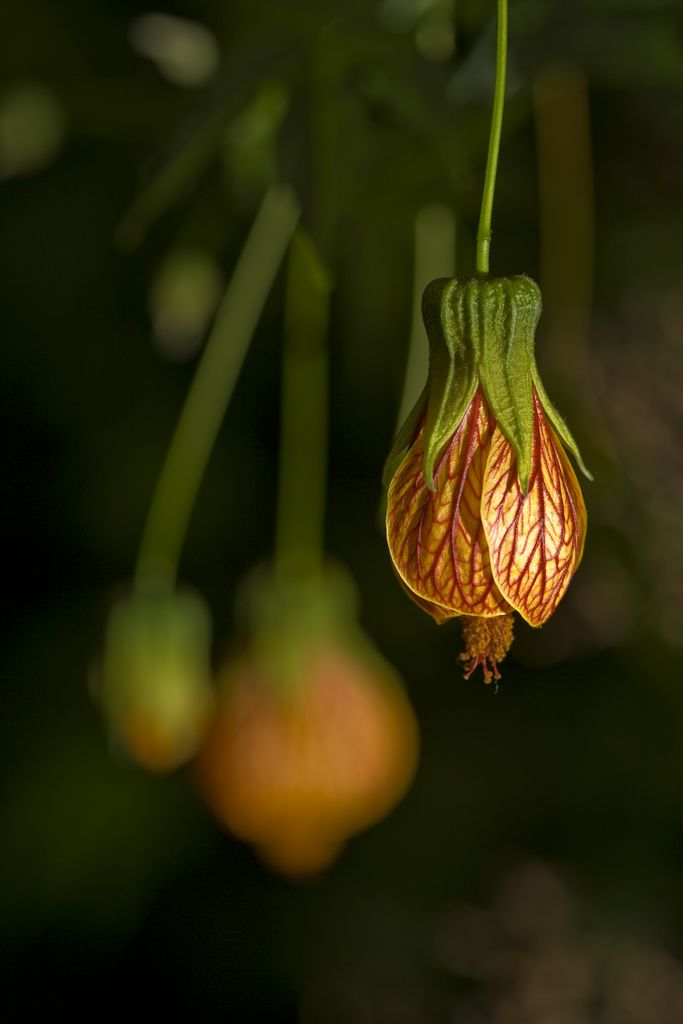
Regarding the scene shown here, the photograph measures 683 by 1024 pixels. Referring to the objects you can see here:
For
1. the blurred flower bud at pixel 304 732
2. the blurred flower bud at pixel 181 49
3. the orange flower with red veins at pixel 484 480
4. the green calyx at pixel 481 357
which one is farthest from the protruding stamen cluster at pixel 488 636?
the blurred flower bud at pixel 181 49

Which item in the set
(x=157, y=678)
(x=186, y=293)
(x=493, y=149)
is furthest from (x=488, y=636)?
(x=186, y=293)

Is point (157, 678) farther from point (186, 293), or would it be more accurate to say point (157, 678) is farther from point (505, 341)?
point (505, 341)

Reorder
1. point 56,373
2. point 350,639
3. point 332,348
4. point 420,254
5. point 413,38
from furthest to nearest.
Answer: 1. point 56,373
2. point 332,348
3. point 350,639
4. point 420,254
5. point 413,38

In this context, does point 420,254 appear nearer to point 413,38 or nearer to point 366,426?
point 413,38

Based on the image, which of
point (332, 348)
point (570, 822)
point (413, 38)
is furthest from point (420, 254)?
point (570, 822)

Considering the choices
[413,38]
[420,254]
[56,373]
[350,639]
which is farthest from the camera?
[56,373]

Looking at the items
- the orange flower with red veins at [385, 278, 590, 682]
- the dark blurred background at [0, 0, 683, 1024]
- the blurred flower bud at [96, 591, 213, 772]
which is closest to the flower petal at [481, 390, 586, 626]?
the orange flower with red veins at [385, 278, 590, 682]

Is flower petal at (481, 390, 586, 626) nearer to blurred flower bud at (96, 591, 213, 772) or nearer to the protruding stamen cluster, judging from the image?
the protruding stamen cluster
